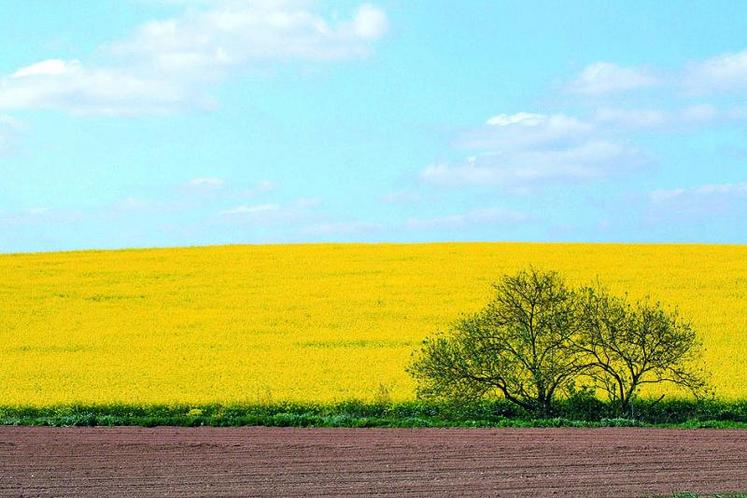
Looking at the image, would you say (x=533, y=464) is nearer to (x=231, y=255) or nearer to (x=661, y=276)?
(x=661, y=276)

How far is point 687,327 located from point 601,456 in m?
5.90

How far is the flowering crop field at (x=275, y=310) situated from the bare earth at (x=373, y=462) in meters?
4.66

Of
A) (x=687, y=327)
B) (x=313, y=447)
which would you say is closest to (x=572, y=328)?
(x=687, y=327)

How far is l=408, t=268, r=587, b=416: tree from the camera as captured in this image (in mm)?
18938

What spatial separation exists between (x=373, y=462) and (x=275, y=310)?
1748 cm

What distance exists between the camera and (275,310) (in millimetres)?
31172

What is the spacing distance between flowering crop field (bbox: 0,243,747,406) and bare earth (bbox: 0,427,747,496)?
15.3 feet

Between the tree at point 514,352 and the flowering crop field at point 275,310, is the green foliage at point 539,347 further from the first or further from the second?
the flowering crop field at point 275,310

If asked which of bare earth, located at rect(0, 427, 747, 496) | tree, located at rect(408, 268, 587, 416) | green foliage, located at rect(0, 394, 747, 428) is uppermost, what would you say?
tree, located at rect(408, 268, 587, 416)

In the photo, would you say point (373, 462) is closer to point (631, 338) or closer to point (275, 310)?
point (631, 338)

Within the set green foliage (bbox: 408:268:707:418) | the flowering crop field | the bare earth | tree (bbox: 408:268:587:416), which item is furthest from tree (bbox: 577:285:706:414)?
the flowering crop field

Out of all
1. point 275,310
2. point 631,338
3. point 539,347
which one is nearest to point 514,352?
point 539,347

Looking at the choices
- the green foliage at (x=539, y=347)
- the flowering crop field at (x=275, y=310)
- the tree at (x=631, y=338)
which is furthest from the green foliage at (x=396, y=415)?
the tree at (x=631, y=338)

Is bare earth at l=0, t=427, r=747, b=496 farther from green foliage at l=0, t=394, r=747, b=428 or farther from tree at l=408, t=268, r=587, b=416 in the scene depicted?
tree at l=408, t=268, r=587, b=416
